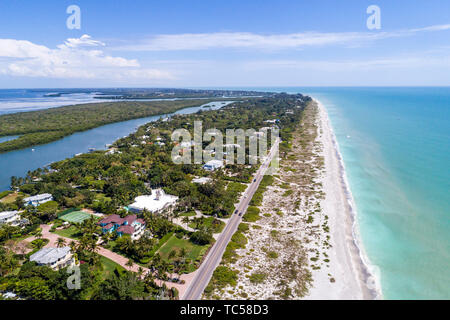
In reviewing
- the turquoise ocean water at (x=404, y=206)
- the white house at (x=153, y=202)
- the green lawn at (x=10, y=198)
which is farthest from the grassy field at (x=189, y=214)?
the green lawn at (x=10, y=198)

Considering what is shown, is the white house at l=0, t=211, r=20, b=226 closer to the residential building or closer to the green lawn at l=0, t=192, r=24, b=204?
the green lawn at l=0, t=192, r=24, b=204

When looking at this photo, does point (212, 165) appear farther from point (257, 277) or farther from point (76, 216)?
point (257, 277)

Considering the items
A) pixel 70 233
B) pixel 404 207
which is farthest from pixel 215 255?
pixel 404 207

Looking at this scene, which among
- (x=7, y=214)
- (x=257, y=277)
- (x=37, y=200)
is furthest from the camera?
(x=37, y=200)

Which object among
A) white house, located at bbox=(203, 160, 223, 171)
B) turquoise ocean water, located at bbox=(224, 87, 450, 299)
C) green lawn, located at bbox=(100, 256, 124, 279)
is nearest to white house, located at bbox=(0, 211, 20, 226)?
green lawn, located at bbox=(100, 256, 124, 279)

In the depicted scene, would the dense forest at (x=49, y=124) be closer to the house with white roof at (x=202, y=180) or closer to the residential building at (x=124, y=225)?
the residential building at (x=124, y=225)
